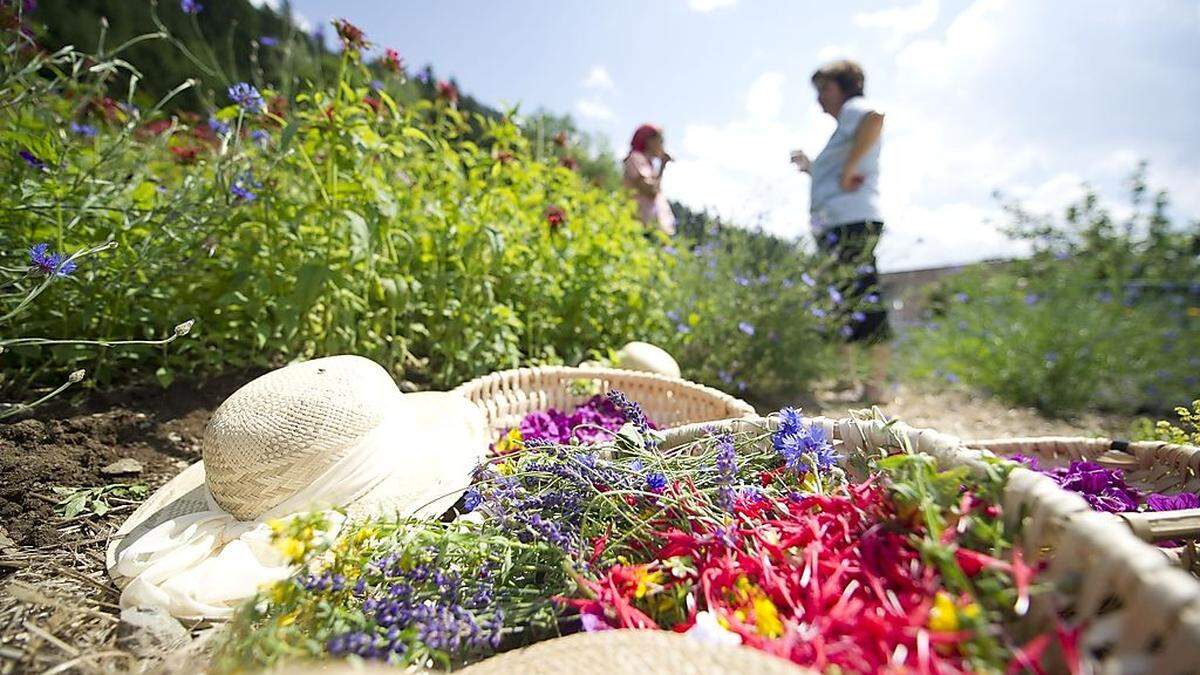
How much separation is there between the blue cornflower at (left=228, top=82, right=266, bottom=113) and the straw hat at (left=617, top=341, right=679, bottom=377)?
157cm

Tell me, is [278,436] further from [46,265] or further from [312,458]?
[46,265]

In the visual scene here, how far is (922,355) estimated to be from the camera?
18.4 ft

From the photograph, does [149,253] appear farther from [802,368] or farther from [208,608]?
[802,368]

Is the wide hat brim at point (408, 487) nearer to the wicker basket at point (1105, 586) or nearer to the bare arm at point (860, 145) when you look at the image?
the wicker basket at point (1105, 586)

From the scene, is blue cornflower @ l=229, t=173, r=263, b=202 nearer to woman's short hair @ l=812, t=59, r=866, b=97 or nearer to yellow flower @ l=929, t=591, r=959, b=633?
yellow flower @ l=929, t=591, r=959, b=633

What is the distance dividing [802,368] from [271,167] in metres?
3.01

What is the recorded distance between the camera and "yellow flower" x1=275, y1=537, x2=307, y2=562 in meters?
0.78

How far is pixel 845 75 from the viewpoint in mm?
3619

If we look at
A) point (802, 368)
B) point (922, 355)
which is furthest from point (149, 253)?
point (922, 355)

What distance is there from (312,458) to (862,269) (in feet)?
11.0

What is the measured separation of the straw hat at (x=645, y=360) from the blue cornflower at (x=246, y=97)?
61.6 inches

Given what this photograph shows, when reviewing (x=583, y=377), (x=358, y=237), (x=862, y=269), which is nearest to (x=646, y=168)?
(x=862, y=269)

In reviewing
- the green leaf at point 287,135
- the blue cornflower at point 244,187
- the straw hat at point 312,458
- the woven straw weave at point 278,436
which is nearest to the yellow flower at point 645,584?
Answer: the straw hat at point 312,458

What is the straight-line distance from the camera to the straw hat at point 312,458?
1030mm
